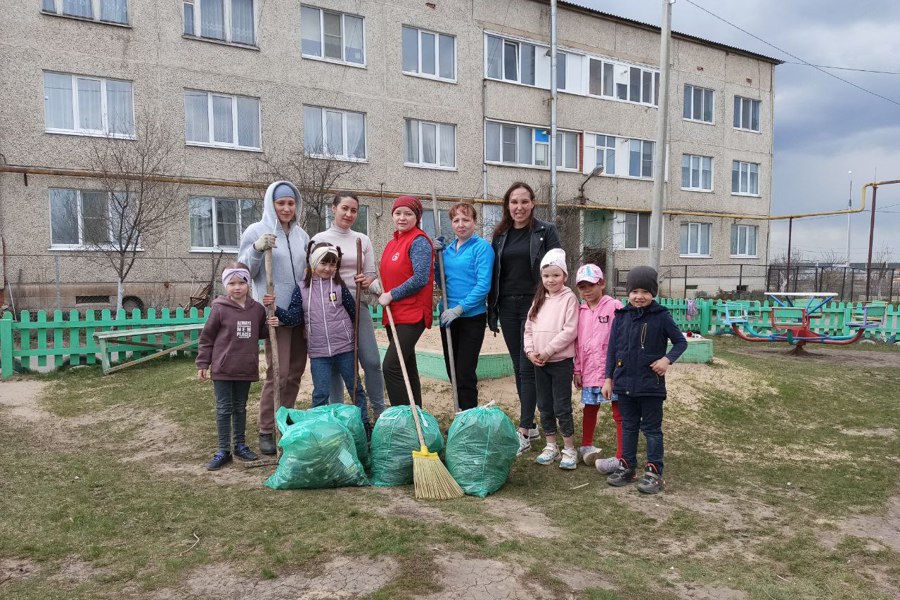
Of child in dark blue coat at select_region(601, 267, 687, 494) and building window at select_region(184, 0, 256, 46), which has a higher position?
building window at select_region(184, 0, 256, 46)

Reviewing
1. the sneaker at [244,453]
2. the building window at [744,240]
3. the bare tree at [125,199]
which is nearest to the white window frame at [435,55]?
the bare tree at [125,199]

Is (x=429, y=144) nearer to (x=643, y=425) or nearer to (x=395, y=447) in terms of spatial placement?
(x=643, y=425)

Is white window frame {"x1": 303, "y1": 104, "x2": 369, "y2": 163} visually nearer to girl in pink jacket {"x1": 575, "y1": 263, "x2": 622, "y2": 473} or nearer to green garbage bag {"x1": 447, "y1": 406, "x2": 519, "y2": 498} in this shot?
girl in pink jacket {"x1": 575, "y1": 263, "x2": 622, "y2": 473}

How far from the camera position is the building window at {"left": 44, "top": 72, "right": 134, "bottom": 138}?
1341 centimetres

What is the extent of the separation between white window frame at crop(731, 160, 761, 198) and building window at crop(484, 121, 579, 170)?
7691 mm

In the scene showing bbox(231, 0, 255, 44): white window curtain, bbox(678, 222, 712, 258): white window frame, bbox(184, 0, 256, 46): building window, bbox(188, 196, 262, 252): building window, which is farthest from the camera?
bbox(678, 222, 712, 258): white window frame

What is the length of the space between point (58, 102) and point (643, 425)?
14.3 meters

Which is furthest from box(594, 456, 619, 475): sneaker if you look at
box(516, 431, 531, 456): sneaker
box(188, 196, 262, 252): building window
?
box(188, 196, 262, 252): building window

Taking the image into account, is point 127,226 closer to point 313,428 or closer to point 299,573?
point 313,428

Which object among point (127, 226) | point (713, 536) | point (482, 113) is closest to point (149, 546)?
point (713, 536)

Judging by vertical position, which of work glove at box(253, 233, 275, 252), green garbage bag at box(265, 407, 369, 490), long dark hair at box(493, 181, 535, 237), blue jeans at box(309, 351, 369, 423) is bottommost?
green garbage bag at box(265, 407, 369, 490)

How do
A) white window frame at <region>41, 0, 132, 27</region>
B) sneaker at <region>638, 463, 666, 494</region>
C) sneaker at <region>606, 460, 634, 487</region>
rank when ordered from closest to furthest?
sneaker at <region>638, 463, 666, 494</region>
sneaker at <region>606, 460, 634, 487</region>
white window frame at <region>41, 0, 132, 27</region>

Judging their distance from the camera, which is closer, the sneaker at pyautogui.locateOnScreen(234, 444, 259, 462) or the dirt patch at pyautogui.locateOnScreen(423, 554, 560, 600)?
the dirt patch at pyautogui.locateOnScreen(423, 554, 560, 600)

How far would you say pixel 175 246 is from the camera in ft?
48.3
